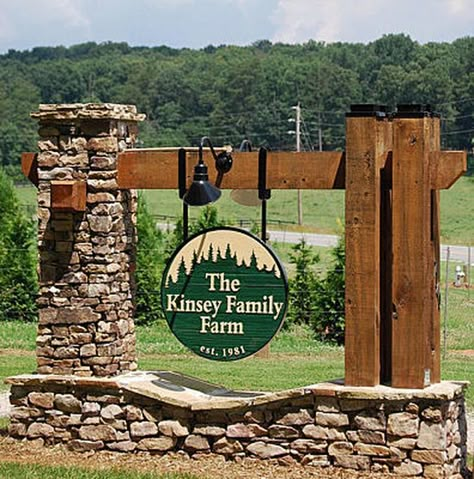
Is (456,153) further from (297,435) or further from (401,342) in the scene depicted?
(297,435)

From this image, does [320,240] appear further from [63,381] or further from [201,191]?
[201,191]

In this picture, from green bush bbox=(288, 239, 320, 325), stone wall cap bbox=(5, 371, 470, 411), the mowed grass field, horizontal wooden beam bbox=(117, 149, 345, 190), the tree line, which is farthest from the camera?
the tree line

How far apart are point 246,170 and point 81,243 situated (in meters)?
1.36

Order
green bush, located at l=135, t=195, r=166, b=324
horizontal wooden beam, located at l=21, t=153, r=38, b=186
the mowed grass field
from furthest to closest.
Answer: the mowed grass field < green bush, located at l=135, t=195, r=166, b=324 < horizontal wooden beam, located at l=21, t=153, r=38, b=186

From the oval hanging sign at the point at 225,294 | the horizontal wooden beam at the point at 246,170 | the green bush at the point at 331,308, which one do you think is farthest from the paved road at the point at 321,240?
the oval hanging sign at the point at 225,294

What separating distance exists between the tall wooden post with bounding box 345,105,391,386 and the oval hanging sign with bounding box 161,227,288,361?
0.56 metres

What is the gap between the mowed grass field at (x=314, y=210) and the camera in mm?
48438

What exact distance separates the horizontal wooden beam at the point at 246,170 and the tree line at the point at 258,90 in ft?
196

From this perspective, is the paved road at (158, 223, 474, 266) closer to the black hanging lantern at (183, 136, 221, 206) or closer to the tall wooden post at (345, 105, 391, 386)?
the black hanging lantern at (183, 136, 221, 206)

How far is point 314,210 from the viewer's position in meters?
55.8

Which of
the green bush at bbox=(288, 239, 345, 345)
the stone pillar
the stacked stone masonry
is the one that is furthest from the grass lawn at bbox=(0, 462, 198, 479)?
the green bush at bbox=(288, 239, 345, 345)

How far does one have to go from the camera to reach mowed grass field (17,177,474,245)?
4844 centimetres

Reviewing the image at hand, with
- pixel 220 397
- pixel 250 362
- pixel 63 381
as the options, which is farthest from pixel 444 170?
pixel 250 362

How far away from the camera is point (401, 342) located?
26.8 feet
